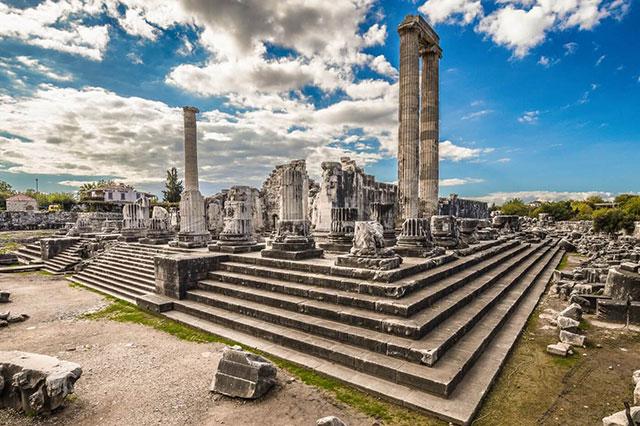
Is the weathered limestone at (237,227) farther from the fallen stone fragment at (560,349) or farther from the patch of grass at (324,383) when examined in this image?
the fallen stone fragment at (560,349)

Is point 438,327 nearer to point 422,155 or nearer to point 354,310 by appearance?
point 354,310

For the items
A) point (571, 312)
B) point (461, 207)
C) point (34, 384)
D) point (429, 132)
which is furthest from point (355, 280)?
point (461, 207)

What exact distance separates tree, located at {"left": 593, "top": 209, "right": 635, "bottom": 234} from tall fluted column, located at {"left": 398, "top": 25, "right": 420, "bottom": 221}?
63.2ft

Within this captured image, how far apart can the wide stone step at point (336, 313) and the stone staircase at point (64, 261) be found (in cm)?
1008

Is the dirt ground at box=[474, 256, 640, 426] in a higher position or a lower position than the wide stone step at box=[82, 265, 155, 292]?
lower

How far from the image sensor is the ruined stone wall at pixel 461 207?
2039 centimetres

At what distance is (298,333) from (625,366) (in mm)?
4984

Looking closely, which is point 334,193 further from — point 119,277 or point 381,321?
point 119,277

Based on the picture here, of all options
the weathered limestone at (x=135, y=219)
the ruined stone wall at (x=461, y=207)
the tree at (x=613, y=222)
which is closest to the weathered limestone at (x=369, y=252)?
the ruined stone wall at (x=461, y=207)

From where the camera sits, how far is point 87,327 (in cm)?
657

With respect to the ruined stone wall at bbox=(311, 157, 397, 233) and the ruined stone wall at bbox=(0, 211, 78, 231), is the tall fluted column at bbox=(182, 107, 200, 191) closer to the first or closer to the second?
the ruined stone wall at bbox=(311, 157, 397, 233)

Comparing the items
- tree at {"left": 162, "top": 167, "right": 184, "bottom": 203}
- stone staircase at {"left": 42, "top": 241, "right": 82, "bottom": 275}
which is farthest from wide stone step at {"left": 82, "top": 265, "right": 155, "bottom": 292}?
tree at {"left": 162, "top": 167, "right": 184, "bottom": 203}

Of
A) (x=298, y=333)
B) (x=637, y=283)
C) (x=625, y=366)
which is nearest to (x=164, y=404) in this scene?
(x=298, y=333)

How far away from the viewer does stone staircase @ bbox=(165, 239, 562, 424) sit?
3902 mm
